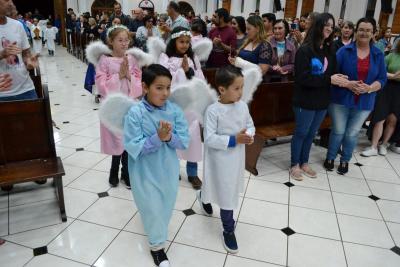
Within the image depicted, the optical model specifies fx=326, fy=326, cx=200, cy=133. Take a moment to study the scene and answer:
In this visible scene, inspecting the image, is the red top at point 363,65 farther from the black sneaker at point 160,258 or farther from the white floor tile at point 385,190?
the black sneaker at point 160,258

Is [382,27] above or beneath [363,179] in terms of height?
above

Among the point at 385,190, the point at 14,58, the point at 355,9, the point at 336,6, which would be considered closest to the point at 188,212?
the point at 14,58

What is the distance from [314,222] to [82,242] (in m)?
1.75

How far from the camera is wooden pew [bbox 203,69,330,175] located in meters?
3.39

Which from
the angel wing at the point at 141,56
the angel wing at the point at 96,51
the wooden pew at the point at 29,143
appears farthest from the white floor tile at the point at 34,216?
the angel wing at the point at 141,56


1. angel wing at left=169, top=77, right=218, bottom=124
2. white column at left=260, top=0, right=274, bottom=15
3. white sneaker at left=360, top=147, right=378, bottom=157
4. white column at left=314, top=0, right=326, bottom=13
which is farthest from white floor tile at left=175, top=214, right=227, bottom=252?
white column at left=260, top=0, right=274, bottom=15

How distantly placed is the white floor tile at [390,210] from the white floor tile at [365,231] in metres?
0.13

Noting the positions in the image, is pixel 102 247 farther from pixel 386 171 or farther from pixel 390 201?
pixel 386 171

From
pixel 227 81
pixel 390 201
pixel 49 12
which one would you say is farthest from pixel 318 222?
pixel 49 12

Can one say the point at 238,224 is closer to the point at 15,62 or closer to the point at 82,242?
the point at 82,242

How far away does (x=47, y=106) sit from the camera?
2.45 metres

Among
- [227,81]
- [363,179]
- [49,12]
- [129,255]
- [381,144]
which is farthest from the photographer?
[49,12]

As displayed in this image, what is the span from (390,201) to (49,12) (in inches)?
965

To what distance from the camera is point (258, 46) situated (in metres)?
3.23
